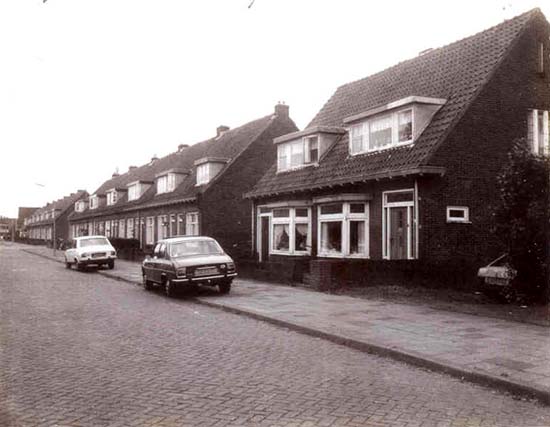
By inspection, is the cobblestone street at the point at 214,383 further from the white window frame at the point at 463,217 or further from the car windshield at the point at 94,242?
the car windshield at the point at 94,242

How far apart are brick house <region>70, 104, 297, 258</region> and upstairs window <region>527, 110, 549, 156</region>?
16.5 metres

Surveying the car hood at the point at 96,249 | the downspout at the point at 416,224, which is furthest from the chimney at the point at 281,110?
the downspout at the point at 416,224

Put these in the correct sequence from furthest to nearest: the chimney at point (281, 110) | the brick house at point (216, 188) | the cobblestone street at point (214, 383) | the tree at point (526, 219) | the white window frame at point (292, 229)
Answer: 1. the chimney at point (281, 110)
2. the brick house at point (216, 188)
3. the white window frame at point (292, 229)
4. the tree at point (526, 219)
5. the cobblestone street at point (214, 383)

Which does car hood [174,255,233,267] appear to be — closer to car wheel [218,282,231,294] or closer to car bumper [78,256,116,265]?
car wheel [218,282,231,294]

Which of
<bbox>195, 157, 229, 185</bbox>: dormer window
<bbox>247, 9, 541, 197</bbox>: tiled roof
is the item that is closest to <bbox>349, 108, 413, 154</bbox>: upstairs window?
<bbox>247, 9, 541, 197</bbox>: tiled roof

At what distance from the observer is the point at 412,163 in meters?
18.5

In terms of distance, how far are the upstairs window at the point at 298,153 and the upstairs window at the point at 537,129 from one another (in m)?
8.28

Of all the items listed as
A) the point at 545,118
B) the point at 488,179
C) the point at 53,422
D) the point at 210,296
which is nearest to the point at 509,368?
the point at 53,422

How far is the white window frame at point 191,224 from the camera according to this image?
35609mm

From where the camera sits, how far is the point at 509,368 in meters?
7.61

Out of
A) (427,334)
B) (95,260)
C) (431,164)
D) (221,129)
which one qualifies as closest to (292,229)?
(431,164)

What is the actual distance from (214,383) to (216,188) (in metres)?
28.5

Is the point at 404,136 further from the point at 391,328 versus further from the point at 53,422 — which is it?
the point at 53,422

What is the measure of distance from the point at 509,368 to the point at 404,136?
44.3 feet
